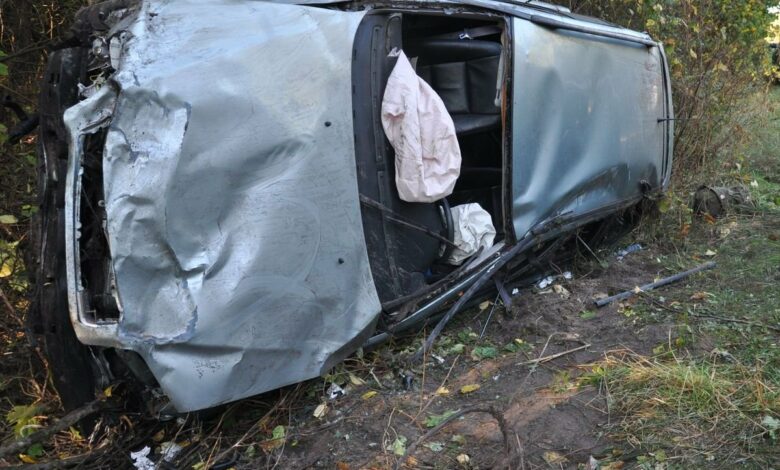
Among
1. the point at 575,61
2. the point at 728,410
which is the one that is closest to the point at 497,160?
the point at 575,61

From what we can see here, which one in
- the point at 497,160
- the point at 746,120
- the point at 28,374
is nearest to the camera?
the point at 28,374

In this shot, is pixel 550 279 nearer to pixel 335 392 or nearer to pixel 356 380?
pixel 356 380

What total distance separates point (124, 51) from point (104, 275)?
0.82 meters

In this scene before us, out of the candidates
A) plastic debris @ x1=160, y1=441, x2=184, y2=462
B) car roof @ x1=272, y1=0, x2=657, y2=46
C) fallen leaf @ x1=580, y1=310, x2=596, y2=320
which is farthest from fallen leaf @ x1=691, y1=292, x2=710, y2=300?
plastic debris @ x1=160, y1=441, x2=184, y2=462

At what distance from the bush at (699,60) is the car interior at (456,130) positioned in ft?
11.5

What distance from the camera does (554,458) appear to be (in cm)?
255

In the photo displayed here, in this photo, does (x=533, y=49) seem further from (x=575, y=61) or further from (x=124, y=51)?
(x=124, y=51)

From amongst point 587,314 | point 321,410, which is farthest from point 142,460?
point 587,314

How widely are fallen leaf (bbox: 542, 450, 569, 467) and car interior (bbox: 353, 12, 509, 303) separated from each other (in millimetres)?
1022

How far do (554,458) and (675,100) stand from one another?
5.35 metres

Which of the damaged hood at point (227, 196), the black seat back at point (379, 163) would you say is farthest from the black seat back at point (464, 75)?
the damaged hood at point (227, 196)

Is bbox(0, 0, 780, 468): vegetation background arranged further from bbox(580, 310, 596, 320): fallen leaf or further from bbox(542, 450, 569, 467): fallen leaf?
bbox(542, 450, 569, 467): fallen leaf

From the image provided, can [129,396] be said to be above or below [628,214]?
above

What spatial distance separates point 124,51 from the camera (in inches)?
90.1
